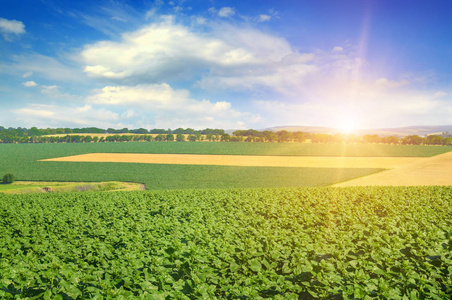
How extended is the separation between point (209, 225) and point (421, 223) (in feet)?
25.1

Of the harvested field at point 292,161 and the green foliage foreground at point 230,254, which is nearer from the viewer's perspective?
the green foliage foreground at point 230,254

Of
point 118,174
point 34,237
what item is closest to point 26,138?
point 118,174

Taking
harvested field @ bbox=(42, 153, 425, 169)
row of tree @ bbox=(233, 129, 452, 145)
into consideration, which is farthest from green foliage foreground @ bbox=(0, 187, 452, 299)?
row of tree @ bbox=(233, 129, 452, 145)

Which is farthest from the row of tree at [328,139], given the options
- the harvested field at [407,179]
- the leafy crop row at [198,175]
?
the harvested field at [407,179]

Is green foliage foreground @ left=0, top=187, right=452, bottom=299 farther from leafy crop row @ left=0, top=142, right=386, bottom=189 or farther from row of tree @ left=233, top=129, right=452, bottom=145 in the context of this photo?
row of tree @ left=233, top=129, right=452, bottom=145

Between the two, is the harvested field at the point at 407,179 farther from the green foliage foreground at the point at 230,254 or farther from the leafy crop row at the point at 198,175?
the green foliage foreground at the point at 230,254

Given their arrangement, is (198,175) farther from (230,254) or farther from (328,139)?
(328,139)

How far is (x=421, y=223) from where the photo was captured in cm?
904

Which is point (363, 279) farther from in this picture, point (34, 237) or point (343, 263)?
point (34, 237)

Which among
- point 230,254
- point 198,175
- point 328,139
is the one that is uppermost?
point 328,139

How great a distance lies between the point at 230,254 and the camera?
613 cm

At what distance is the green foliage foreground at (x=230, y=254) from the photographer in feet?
15.1

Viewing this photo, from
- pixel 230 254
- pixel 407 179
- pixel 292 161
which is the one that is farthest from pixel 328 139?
pixel 230 254

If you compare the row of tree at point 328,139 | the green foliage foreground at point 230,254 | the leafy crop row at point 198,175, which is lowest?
the leafy crop row at point 198,175
